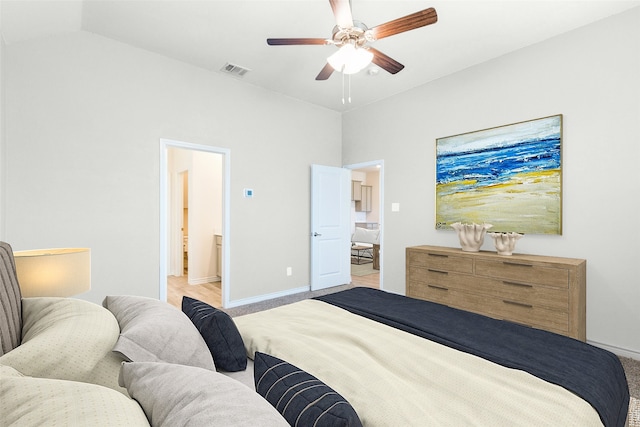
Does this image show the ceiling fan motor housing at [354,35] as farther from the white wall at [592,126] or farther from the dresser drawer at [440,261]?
the dresser drawer at [440,261]

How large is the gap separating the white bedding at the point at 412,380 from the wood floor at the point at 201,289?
2.83m

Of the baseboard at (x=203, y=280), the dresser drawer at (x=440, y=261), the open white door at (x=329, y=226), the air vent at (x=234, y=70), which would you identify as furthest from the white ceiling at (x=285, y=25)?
the baseboard at (x=203, y=280)

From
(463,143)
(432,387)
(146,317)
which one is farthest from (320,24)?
(432,387)

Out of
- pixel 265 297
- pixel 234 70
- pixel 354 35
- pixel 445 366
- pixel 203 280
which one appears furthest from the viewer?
pixel 203 280

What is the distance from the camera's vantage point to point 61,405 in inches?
22.5

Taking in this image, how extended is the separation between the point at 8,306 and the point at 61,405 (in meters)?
0.79

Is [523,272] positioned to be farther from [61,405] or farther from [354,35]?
[61,405]

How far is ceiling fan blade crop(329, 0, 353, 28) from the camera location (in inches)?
80.0

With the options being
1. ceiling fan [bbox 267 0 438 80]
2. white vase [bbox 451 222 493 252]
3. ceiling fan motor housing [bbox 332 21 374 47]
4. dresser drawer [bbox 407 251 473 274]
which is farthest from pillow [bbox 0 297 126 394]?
white vase [bbox 451 222 493 252]

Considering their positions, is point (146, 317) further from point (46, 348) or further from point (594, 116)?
point (594, 116)

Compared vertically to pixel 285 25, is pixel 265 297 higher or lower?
lower

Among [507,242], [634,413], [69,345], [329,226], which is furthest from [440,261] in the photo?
[69,345]

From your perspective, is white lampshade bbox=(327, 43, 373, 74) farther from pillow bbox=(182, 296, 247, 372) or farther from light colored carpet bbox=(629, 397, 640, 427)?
light colored carpet bbox=(629, 397, 640, 427)

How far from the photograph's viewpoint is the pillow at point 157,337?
102cm
